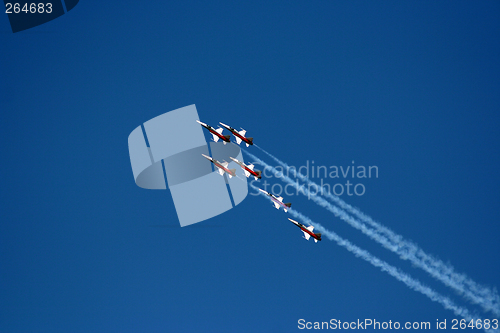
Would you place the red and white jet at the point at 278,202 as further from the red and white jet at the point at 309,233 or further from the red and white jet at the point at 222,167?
the red and white jet at the point at 222,167

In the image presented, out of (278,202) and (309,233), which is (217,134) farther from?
(309,233)

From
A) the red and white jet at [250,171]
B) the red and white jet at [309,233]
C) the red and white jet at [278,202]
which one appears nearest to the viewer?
the red and white jet at [250,171]

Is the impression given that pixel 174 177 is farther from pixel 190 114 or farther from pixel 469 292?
pixel 469 292

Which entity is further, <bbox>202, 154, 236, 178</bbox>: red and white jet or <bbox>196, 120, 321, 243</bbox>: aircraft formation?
<bbox>202, 154, 236, 178</bbox>: red and white jet

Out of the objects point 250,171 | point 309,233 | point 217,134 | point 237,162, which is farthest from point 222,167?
point 309,233

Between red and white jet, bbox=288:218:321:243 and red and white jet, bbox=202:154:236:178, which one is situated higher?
red and white jet, bbox=202:154:236:178

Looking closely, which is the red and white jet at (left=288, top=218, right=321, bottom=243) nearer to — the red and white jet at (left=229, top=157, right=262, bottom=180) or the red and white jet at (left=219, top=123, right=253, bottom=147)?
the red and white jet at (left=229, top=157, right=262, bottom=180)

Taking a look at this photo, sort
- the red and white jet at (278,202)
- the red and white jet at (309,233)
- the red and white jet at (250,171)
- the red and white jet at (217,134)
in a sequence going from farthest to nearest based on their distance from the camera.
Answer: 1. the red and white jet at (309,233)
2. the red and white jet at (278,202)
3. the red and white jet at (250,171)
4. the red and white jet at (217,134)

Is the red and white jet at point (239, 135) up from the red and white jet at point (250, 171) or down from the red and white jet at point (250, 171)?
up

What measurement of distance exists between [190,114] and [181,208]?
28.3 feet

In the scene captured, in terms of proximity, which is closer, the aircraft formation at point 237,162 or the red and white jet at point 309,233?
the aircraft formation at point 237,162

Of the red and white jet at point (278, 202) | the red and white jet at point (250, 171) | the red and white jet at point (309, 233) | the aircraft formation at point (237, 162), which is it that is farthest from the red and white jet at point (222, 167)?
the red and white jet at point (309, 233)

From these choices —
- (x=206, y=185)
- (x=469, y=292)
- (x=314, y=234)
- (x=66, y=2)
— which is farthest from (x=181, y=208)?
(x=469, y=292)

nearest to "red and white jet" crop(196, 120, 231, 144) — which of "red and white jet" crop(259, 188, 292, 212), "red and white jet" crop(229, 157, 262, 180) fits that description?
"red and white jet" crop(229, 157, 262, 180)
